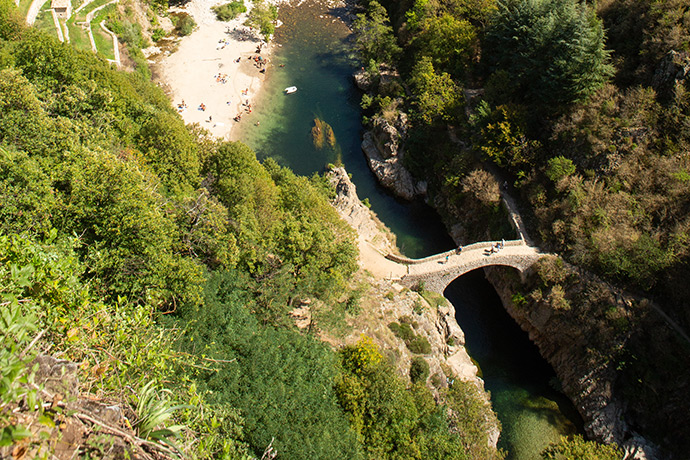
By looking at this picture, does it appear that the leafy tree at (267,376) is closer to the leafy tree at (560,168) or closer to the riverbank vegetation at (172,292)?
the riverbank vegetation at (172,292)

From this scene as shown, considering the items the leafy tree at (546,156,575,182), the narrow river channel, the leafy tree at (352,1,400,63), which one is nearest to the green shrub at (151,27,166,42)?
the narrow river channel

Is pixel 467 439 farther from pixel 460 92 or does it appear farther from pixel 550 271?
pixel 460 92

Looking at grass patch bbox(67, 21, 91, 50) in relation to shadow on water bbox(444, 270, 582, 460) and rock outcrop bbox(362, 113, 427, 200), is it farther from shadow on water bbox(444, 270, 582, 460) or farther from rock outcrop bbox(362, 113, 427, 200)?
shadow on water bbox(444, 270, 582, 460)

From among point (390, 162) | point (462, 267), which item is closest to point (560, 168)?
point (462, 267)

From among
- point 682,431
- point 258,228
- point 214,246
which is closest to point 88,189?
point 214,246

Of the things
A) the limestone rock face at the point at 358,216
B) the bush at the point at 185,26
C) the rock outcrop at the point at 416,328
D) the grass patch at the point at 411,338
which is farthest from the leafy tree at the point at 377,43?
the grass patch at the point at 411,338
